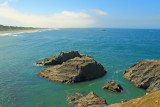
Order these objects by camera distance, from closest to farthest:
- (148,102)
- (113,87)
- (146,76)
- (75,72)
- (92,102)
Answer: (148,102)
(92,102)
(113,87)
(146,76)
(75,72)

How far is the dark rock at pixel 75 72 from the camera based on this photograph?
45906 millimetres

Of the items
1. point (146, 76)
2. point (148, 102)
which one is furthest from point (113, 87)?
point (148, 102)

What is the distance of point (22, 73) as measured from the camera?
52.8 m

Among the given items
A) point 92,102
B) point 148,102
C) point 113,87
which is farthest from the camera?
point 113,87

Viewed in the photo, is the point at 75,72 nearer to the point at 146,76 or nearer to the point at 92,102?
the point at 92,102

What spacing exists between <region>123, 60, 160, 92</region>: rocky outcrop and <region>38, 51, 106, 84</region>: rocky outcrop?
35.4 feet

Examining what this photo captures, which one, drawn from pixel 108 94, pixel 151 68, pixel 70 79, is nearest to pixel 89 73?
pixel 70 79

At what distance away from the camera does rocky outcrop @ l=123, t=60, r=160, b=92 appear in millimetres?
40787

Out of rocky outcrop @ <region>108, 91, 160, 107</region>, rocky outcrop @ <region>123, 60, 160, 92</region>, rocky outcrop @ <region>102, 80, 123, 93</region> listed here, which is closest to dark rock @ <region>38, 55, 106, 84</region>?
rocky outcrop @ <region>102, 80, 123, 93</region>

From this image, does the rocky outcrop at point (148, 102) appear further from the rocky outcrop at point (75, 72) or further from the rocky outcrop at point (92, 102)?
the rocky outcrop at point (75, 72)

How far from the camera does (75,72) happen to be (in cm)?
4659

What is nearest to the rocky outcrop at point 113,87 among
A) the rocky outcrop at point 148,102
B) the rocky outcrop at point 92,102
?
the rocky outcrop at point 92,102

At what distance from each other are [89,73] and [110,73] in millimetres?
9542

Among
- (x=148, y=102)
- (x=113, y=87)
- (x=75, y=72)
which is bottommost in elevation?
(x=113, y=87)
